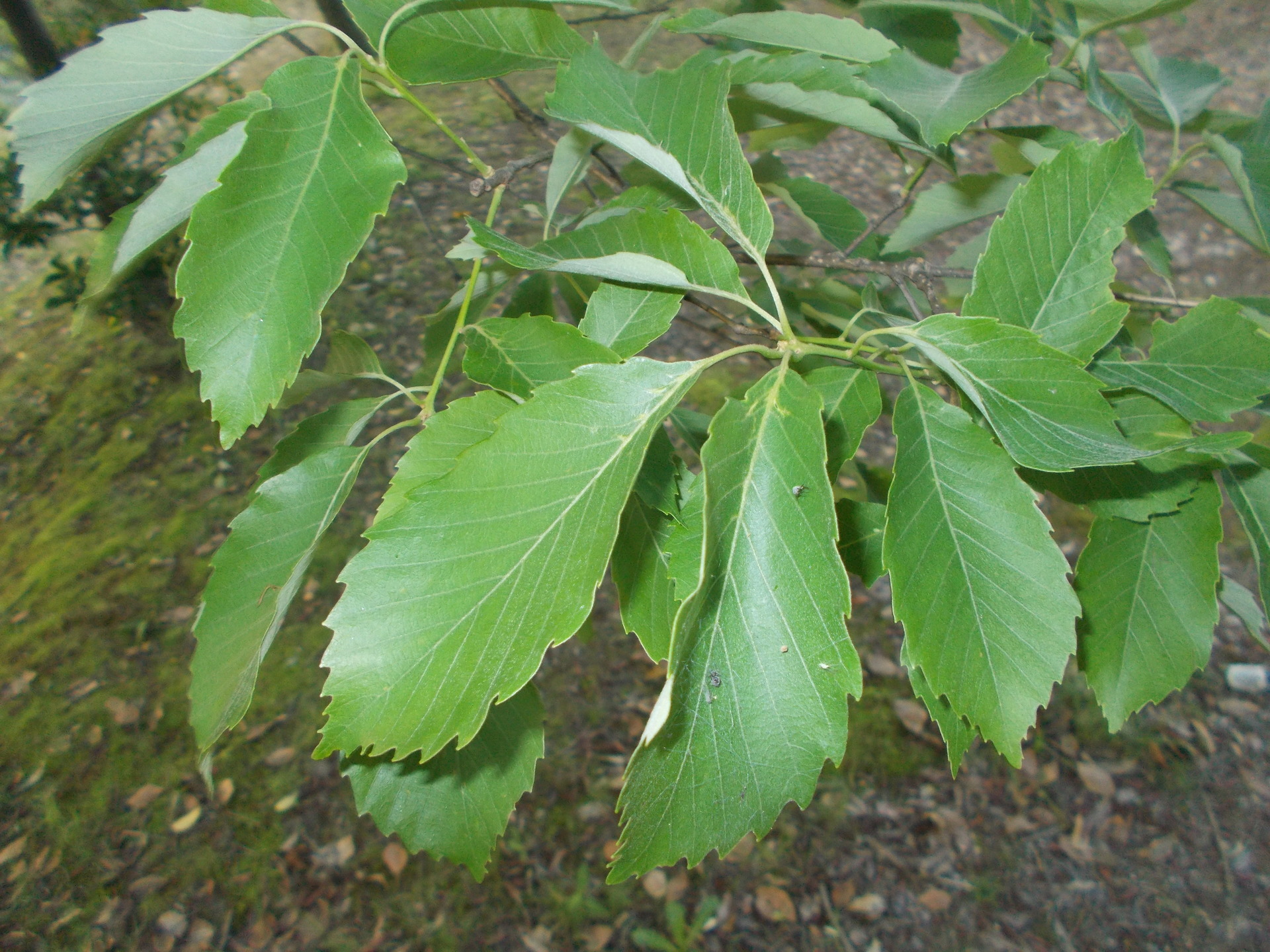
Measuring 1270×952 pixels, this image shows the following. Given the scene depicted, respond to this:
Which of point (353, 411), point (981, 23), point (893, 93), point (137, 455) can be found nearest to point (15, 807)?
point (137, 455)

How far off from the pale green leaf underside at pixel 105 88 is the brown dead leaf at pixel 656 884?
210 centimetres

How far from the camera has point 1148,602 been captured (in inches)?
28.8

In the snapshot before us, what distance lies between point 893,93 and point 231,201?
1.94 ft

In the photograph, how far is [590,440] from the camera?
503 millimetres

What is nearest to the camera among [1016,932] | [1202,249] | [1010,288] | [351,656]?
[351,656]

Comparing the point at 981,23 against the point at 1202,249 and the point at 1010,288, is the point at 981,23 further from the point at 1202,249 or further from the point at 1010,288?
the point at 1202,249

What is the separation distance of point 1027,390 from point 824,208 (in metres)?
0.52

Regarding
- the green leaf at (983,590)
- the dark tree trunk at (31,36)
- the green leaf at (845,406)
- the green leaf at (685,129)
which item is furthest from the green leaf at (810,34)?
the dark tree trunk at (31,36)

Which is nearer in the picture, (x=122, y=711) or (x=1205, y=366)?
(x=1205, y=366)

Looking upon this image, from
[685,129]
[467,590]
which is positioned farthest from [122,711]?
[685,129]

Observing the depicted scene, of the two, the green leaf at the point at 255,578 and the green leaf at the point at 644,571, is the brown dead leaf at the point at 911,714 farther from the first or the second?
the green leaf at the point at 255,578

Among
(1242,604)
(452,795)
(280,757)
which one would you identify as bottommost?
(280,757)

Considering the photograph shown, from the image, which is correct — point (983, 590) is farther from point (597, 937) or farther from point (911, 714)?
point (911, 714)

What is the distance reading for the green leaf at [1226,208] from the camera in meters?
0.88
